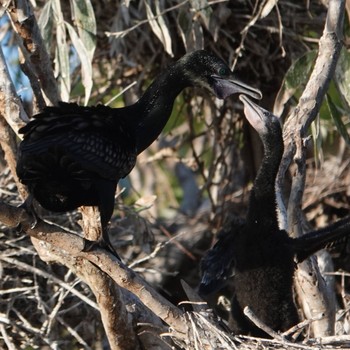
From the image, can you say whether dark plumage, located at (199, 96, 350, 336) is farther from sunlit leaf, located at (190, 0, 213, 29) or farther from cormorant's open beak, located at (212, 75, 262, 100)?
sunlit leaf, located at (190, 0, 213, 29)

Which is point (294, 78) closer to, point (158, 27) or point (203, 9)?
point (203, 9)

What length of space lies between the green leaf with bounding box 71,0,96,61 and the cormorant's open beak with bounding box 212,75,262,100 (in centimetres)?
119

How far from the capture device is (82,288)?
675 centimetres

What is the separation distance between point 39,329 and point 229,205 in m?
2.20

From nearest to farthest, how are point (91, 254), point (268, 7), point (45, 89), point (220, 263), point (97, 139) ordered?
1. point (91, 254)
2. point (97, 139)
3. point (45, 89)
4. point (220, 263)
5. point (268, 7)

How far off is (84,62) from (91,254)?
182 cm

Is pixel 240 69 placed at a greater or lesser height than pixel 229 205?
greater

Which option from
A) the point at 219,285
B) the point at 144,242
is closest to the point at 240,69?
the point at 144,242

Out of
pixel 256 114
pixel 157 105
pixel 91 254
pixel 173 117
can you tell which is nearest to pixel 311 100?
pixel 256 114

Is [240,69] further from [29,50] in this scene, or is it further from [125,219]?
[29,50]

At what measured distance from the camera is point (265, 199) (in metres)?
6.01

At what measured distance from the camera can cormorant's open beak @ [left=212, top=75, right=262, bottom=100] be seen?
559cm

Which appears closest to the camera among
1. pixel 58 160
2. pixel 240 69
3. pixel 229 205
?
pixel 58 160

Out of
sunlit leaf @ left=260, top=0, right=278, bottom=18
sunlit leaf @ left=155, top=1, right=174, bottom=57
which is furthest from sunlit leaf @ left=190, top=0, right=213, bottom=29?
A: sunlit leaf @ left=260, top=0, right=278, bottom=18
